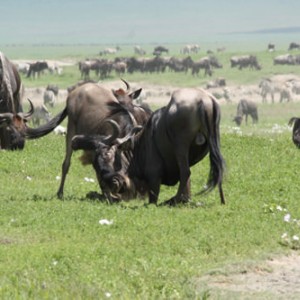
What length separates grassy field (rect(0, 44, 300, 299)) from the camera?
8242mm

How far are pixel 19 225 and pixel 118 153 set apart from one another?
6.21 feet

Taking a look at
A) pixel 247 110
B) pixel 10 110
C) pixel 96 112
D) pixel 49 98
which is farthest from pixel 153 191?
pixel 49 98

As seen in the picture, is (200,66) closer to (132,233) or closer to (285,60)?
(285,60)

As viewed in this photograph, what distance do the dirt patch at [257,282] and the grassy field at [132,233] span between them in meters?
0.11

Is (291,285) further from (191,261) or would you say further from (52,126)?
(52,126)

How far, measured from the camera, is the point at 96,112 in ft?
41.5

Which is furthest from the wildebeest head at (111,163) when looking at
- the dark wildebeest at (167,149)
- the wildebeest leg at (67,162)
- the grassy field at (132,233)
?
the wildebeest leg at (67,162)

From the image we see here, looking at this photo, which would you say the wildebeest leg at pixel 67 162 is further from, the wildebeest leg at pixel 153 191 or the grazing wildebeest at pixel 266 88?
the grazing wildebeest at pixel 266 88

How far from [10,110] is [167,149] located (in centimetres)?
598

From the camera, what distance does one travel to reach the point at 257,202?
1196cm

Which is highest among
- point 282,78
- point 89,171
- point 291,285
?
point 291,285

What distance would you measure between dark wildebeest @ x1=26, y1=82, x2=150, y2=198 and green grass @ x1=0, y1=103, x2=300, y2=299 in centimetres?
77

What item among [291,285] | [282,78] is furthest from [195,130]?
[282,78]

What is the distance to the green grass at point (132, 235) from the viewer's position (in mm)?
8227
